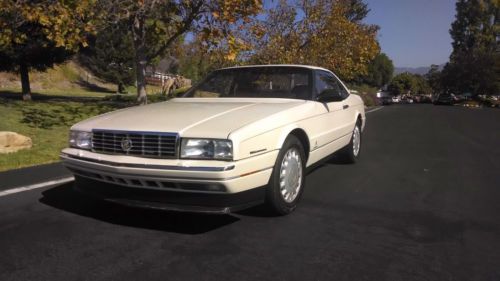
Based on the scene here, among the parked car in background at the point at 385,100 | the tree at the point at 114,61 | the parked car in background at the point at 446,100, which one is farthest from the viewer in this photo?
the parked car in background at the point at 446,100

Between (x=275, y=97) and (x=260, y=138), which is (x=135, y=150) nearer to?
(x=260, y=138)

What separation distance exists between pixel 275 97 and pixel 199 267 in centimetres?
239

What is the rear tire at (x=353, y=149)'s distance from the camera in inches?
253

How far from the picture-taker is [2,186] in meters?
5.18

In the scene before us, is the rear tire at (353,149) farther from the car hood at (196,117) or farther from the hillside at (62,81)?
the hillside at (62,81)

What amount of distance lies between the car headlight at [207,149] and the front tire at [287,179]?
1.93 feet

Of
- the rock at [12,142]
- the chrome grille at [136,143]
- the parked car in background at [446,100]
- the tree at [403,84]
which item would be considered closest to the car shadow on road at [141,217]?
the chrome grille at [136,143]

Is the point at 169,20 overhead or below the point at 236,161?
overhead

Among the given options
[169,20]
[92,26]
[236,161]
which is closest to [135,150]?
[236,161]

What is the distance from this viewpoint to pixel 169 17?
11492mm

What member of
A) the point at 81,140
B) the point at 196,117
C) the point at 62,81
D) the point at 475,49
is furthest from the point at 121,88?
the point at 475,49

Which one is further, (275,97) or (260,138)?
(275,97)

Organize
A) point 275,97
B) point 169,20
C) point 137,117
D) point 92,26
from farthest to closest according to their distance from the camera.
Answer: point 169,20 → point 92,26 → point 275,97 → point 137,117

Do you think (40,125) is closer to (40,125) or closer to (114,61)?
(40,125)
